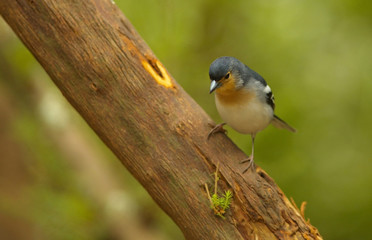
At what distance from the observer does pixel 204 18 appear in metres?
4.38

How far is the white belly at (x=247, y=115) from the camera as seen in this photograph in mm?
2838

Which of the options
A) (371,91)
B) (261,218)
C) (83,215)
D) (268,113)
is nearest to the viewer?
(261,218)

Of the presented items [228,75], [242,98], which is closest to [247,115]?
[242,98]

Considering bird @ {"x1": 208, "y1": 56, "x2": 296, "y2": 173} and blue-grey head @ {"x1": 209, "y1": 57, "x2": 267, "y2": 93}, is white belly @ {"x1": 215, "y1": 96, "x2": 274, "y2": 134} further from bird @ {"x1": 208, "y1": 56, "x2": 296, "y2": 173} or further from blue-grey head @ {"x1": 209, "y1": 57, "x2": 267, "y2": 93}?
blue-grey head @ {"x1": 209, "y1": 57, "x2": 267, "y2": 93}

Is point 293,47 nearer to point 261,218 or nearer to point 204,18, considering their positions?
point 204,18

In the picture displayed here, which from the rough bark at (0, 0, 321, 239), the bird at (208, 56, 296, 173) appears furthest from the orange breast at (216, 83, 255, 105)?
the rough bark at (0, 0, 321, 239)

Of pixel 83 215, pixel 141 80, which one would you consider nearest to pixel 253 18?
pixel 141 80

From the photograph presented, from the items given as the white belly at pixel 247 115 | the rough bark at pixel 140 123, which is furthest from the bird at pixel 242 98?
the rough bark at pixel 140 123

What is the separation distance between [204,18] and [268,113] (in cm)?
180

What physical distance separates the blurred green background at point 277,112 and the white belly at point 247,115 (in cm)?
109

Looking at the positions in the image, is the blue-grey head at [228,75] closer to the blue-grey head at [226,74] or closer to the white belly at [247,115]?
the blue-grey head at [226,74]

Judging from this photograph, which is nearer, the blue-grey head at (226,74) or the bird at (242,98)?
the blue-grey head at (226,74)

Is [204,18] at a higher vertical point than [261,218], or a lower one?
higher

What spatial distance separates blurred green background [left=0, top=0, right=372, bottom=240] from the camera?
4074mm
